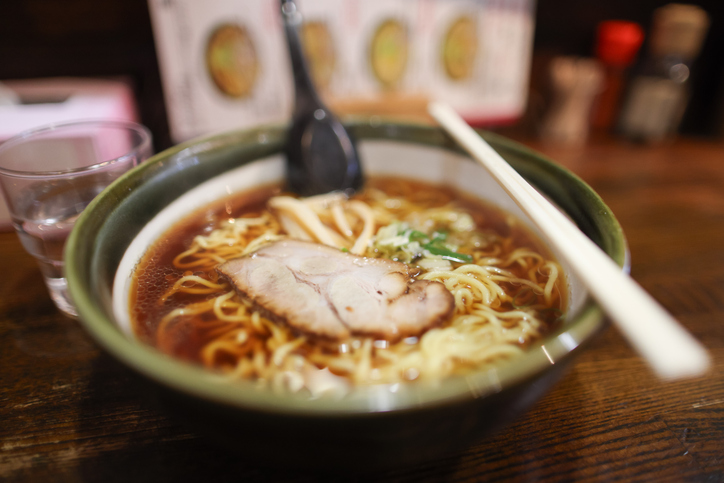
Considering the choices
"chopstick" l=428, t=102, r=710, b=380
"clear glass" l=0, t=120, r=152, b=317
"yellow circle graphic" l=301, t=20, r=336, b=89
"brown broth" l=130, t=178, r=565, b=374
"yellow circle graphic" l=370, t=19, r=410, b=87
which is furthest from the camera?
"yellow circle graphic" l=370, t=19, r=410, b=87

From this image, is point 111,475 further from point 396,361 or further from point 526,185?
point 526,185

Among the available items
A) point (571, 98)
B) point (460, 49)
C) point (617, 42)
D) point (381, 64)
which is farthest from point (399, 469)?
point (617, 42)

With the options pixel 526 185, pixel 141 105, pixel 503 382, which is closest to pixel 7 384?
pixel 503 382

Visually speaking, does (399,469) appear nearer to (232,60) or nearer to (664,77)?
(232,60)

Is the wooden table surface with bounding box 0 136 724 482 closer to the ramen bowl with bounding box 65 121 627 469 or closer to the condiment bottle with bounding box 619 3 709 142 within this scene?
the ramen bowl with bounding box 65 121 627 469

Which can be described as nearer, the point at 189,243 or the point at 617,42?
the point at 189,243

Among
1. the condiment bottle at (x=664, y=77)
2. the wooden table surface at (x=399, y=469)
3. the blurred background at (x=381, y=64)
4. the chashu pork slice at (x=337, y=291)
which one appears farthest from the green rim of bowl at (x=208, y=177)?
the condiment bottle at (x=664, y=77)

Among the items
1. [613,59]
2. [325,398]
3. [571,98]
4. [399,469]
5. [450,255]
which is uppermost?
[613,59]

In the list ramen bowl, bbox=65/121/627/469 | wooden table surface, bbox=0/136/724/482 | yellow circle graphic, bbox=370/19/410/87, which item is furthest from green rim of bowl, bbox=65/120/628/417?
yellow circle graphic, bbox=370/19/410/87
